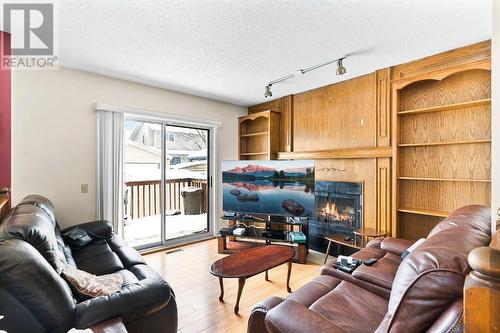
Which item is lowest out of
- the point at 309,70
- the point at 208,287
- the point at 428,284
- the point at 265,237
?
the point at 208,287

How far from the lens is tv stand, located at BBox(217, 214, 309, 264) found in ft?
10.9

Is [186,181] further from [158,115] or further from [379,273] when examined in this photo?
[379,273]

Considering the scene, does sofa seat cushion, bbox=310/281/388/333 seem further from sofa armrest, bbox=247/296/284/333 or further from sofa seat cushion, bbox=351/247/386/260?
sofa seat cushion, bbox=351/247/386/260

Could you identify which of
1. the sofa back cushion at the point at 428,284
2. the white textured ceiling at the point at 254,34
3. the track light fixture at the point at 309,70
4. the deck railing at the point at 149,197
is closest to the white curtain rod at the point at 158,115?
the white textured ceiling at the point at 254,34

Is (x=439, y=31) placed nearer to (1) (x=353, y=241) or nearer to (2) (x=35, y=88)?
(1) (x=353, y=241)

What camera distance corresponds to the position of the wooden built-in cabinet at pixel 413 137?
94.8 inches

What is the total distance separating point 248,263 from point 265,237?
3.93ft

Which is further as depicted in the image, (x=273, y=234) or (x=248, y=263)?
(x=273, y=234)

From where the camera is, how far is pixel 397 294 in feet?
3.10

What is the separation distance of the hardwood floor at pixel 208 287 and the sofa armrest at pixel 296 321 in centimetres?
93

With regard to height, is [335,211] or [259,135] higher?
→ [259,135]

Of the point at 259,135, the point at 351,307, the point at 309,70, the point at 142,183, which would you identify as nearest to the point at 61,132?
the point at 142,183

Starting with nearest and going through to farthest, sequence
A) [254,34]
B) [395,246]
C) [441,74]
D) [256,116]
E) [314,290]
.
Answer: [314,290]
[254,34]
[395,246]
[441,74]
[256,116]

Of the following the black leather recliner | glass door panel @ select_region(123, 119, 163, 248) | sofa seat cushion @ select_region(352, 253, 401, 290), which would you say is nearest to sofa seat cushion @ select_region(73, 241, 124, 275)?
the black leather recliner
